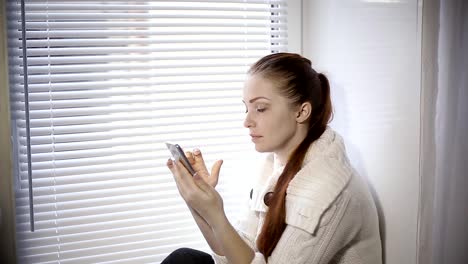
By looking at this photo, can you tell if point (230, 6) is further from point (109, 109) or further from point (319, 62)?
point (109, 109)

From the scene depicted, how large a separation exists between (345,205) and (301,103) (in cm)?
29

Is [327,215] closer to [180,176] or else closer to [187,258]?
[180,176]

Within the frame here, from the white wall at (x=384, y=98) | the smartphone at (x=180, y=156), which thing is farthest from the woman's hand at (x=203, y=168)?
the white wall at (x=384, y=98)

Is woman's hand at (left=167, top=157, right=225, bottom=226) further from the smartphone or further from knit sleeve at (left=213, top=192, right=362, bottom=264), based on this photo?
knit sleeve at (left=213, top=192, right=362, bottom=264)

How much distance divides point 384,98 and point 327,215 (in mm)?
363

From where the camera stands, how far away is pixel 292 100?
3.77ft

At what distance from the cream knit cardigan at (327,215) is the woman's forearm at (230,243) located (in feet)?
0.11

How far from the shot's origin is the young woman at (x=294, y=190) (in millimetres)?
1033

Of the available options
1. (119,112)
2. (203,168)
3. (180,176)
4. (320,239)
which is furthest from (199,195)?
(119,112)

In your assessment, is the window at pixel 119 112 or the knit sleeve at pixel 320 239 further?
the window at pixel 119 112

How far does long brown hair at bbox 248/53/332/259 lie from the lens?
1.11 meters

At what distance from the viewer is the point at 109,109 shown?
55.2 inches

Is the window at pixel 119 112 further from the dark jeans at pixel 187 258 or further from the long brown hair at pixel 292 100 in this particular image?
the long brown hair at pixel 292 100

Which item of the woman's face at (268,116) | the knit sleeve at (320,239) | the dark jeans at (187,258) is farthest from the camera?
the dark jeans at (187,258)
